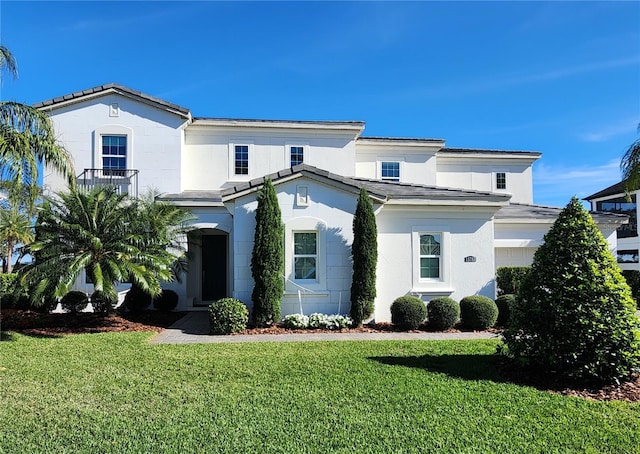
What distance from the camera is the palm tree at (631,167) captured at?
12.6 meters

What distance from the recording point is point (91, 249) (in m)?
12.0

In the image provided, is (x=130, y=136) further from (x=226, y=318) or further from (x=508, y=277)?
(x=508, y=277)

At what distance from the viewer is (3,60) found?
33.7 feet

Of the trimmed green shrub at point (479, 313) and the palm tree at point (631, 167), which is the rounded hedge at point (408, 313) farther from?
the palm tree at point (631, 167)

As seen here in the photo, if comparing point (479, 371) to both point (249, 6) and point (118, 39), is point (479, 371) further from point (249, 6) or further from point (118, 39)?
point (118, 39)

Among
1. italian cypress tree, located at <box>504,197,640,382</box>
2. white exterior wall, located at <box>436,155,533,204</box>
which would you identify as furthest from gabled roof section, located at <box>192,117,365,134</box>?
italian cypress tree, located at <box>504,197,640,382</box>

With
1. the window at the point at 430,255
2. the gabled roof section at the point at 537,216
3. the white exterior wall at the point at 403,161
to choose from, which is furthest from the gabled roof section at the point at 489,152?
the window at the point at 430,255

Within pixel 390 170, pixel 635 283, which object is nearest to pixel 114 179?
pixel 390 170

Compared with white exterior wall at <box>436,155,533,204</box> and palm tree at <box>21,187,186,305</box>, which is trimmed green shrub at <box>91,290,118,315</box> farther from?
white exterior wall at <box>436,155,533,204</box>

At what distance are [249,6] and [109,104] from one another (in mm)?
9191

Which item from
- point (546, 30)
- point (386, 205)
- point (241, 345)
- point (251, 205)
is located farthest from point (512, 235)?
point (241, 345)

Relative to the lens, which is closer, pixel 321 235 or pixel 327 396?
pixel 327 396

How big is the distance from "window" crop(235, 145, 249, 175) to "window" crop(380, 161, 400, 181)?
272 inches

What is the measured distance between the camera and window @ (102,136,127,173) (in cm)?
1750
